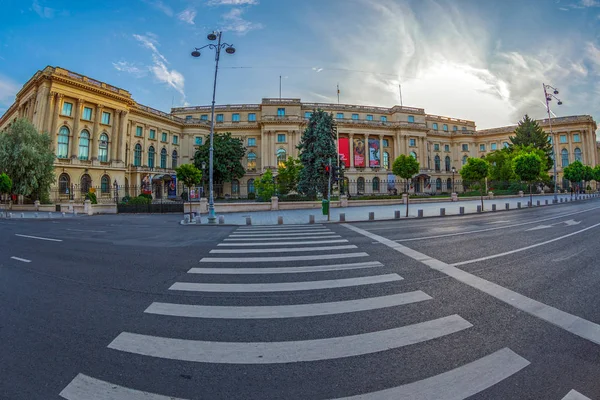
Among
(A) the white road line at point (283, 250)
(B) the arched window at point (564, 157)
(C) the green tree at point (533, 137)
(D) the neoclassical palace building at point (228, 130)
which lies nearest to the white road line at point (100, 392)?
(A) the white road line at point (283, 250)

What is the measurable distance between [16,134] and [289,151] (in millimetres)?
37118

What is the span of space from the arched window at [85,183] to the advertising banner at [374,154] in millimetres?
48436

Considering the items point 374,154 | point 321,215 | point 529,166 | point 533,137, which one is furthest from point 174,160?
point 533,137

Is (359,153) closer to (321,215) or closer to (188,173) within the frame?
(188,173)

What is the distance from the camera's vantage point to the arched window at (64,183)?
1341 inches

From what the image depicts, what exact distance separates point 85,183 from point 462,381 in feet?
151

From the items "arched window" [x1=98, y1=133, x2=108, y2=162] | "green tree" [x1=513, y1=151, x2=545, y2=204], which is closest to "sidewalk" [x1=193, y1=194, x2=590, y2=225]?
"green tree" [x1=513, y1=151, x2=545, y2=204]

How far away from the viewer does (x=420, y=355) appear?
108 inches

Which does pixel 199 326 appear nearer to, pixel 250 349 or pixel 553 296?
pixel 250 349

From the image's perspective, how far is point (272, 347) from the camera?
2.90m

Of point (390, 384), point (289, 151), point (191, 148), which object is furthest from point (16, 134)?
point (390, 384)

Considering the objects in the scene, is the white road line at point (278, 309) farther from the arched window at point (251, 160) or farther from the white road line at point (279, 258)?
the arched window at point (251, 160)

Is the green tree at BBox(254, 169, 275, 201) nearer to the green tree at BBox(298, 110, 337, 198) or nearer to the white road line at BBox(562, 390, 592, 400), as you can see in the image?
the green tree at BBox(298, 110, 337, 198)

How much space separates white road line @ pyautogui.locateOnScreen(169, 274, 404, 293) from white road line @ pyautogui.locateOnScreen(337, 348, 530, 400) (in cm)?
249
